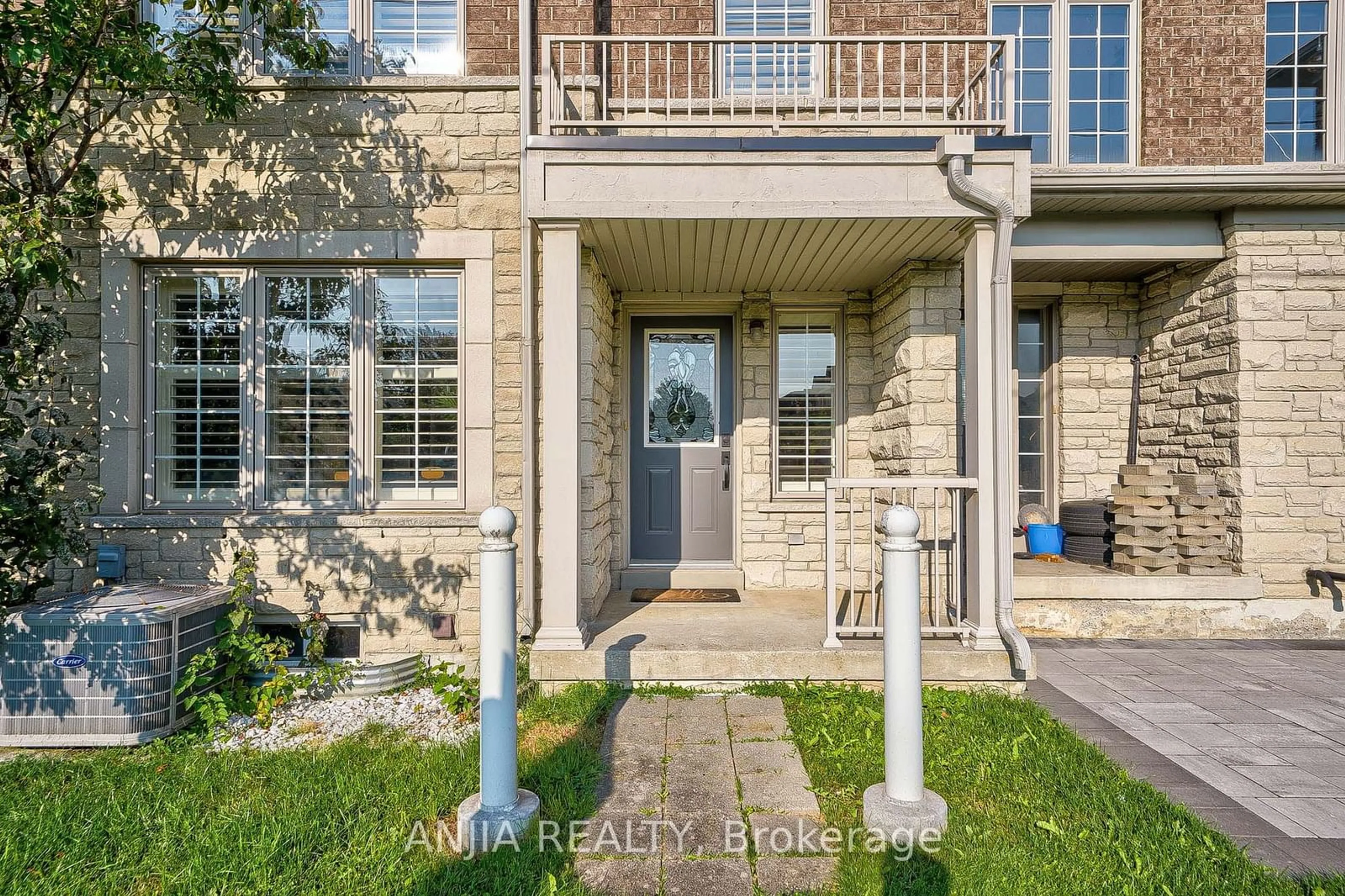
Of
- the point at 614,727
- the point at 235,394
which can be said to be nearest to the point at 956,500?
the point at 614,727

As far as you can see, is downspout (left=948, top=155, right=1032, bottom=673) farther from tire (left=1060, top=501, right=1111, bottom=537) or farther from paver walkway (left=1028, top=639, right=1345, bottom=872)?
tire (left=1060, top=501, right=1111, bottom=537)

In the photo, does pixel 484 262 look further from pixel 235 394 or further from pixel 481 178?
pixel 235 394

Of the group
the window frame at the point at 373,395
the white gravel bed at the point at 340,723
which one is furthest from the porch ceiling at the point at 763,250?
the white gravel bed at the point at 340,723

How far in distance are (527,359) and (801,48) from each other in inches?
126

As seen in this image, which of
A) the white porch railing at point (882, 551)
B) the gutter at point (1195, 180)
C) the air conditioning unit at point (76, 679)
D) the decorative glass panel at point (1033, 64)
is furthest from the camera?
the decorative glass panel at point (1033, 64)

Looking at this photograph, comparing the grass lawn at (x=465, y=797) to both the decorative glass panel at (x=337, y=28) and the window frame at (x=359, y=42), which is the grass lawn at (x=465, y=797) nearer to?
the window frame at (x=359, y=42)

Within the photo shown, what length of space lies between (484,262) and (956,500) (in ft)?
10.9

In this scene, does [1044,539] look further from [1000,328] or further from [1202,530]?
[1000,328]

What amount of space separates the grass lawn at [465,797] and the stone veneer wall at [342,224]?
1.15 metres

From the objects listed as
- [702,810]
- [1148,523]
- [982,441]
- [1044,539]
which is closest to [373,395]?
[702,810]

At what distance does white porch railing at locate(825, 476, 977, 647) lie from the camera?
385 centimetres

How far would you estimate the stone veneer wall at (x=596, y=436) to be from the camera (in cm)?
420

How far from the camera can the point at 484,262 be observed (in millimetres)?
4434

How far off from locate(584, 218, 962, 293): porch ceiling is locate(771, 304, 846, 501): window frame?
19 centimetres
